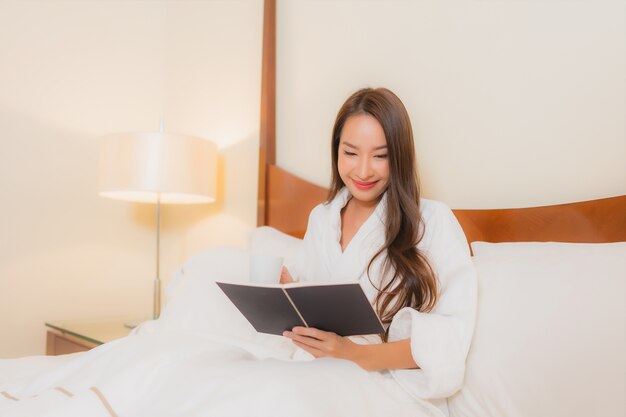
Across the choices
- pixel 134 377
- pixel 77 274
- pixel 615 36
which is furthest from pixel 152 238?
pixel 615 36

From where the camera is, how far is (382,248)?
133 centimetres

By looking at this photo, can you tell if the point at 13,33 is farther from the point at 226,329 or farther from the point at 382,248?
the point at 382,248

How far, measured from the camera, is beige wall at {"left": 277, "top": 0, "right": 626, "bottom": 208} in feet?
4.23

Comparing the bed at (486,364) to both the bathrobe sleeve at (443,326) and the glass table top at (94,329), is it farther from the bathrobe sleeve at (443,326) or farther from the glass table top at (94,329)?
the glass table top at (94,329)

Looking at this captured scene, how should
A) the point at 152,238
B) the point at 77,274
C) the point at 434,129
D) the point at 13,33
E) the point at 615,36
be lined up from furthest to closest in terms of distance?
1. the point at 152,238
2. the point at 77,274
3. the point at 13,33
4. the point at 434,129
5. the point at 615,36

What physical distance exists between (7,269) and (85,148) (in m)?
0.63

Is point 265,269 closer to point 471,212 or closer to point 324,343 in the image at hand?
point 324,343

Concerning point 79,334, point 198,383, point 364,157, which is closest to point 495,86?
point 364,157

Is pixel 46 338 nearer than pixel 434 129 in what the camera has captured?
No

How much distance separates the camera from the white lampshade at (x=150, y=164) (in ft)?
6.92

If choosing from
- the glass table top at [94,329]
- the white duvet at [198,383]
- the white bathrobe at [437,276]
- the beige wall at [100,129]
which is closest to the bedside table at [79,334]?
the glass table top at [94,329]

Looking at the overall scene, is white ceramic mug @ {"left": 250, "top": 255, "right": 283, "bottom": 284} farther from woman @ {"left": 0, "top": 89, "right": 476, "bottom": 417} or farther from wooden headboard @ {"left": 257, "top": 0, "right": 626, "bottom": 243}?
wooden headboard @ {"left": 257, "top": 0, "right": 626, "bottom": 243}

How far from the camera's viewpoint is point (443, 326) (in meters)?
1.11

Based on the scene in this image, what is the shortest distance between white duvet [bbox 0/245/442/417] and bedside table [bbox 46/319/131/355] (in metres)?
0.69
